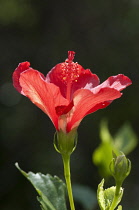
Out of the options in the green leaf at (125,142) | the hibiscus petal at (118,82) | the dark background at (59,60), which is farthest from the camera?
the dark background at (59,60)

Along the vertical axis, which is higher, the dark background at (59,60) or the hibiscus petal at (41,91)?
the hibiscus petal at (41,91)

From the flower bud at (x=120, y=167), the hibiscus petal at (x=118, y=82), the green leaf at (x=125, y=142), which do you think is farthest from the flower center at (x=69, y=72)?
the green leaf at (x=125, y=142)

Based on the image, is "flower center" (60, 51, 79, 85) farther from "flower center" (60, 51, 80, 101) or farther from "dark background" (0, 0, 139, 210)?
"dark background" (0, 0, 139, 210)

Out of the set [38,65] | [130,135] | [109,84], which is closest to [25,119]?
[38,65]

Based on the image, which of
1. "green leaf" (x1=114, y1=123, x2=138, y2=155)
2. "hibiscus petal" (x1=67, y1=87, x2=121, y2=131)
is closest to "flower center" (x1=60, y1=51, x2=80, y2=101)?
"hibiscus petal" (x1=67, y1=87, x2=121, y2=131)

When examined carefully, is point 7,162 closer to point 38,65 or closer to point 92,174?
point 92,174

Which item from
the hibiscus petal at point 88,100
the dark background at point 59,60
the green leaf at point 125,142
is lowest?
the dark background at point 59,60

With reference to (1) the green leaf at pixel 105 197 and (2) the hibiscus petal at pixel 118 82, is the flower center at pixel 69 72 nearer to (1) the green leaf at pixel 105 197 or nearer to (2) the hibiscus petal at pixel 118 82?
(2) the hibiscus petal at pixel 118 82

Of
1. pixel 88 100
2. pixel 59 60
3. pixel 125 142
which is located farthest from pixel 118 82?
pixel 59 60
